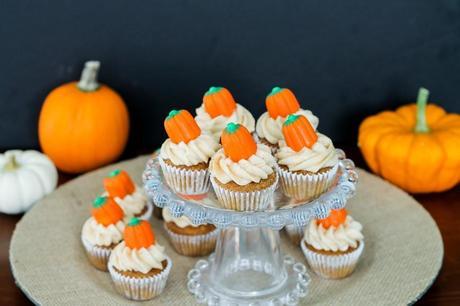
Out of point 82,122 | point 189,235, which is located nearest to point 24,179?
point 82,122

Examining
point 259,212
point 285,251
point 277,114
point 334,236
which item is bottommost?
point 285,251

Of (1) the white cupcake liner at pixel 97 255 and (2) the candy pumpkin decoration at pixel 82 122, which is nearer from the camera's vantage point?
(1) the white cupcake liner at pixel 97 255

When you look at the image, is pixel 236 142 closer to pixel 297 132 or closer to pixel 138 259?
pixel 297 132

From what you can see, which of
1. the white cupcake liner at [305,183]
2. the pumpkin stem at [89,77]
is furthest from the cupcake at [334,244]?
the pumpkin stem at [89,77]

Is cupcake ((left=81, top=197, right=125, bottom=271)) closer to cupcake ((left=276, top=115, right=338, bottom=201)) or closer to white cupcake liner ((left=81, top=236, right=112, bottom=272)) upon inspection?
white cupcake liner ((left=81, top=236, right=112, bottom=272))

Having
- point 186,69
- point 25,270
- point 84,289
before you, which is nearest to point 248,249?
point 84,289

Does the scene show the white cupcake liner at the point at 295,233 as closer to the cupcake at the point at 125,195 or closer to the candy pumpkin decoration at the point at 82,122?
the cupcake at the point at 125,195
